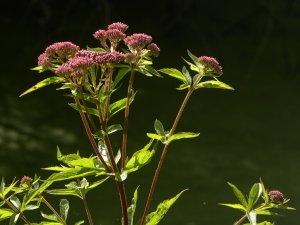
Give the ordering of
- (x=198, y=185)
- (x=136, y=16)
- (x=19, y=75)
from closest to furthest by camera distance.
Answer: (x=198, y=185)
(x=19, y=75)
(x=136, y=16)

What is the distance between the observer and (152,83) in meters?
3.30

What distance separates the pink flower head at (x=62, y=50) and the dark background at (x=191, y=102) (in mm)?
1248

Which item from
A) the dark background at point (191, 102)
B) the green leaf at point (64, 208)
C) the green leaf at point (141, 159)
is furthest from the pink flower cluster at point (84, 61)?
→ the dark background at point (191, 102)

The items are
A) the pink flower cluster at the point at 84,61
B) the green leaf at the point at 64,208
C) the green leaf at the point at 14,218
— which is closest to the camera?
the pink flower cluster at the point at 84,61

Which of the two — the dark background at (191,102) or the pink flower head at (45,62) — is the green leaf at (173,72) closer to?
the pink flower head at (45,62)

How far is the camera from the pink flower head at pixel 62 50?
90 cm

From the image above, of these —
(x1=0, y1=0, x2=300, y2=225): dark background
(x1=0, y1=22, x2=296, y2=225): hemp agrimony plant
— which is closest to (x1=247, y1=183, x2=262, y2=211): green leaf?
(x1=0, y1=22, x2=296, y2=225): hemp agrimony plant

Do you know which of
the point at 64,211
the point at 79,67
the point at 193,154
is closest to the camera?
the point at 79,67

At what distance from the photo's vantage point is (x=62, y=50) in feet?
2.98

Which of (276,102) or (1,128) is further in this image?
(276,102)

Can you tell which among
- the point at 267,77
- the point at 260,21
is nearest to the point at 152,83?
the point at 267,77

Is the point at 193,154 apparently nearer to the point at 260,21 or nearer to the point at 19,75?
the point at 19,75

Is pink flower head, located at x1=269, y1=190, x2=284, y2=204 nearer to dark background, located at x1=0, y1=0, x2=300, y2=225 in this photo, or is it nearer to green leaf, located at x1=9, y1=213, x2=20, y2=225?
green leaf, located at x1=9, y1=213, x2=20, y2=225

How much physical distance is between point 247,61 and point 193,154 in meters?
1.19
